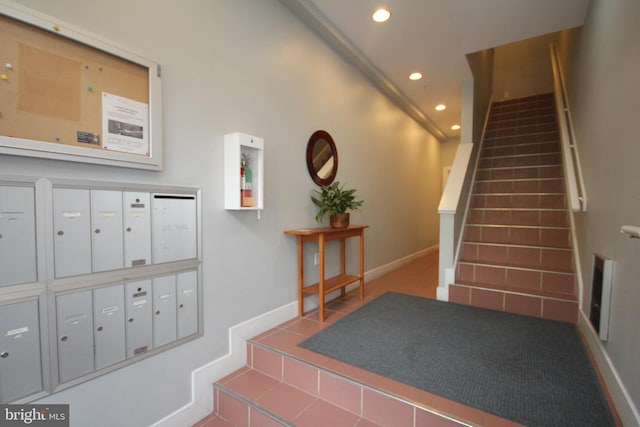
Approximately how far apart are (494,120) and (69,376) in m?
6.61

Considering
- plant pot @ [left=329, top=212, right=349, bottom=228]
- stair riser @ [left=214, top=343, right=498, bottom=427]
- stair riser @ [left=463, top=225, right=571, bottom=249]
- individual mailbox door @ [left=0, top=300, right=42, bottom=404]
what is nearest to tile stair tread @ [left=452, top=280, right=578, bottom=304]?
stair riser @ [left=463, top=225, right=571, bottom=249]

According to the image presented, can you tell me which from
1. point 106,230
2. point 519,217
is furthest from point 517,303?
point 106,230

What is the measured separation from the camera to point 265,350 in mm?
1940

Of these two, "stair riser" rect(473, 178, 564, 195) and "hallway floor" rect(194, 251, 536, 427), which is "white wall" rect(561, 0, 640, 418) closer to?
"hallway floor" rect(194, 251, 536, 427)

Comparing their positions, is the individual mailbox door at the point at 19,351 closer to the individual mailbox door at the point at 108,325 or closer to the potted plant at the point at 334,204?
the individual mailbox door at the point at 108,325

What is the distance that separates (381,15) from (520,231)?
2.76m

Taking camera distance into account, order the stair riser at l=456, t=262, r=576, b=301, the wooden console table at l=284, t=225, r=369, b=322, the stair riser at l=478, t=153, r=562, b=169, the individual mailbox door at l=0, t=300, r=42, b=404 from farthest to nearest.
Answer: the stair riser at l=478, t=153, r=562, b=169, the stair riser at l=456, t=262, r=576, b=301, the wooden console table at l=284, t=225, r=369, b=322, the individual mailbox door at l=0, t=300, r=42, b=404

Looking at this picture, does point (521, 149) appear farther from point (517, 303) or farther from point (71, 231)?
point (71, 231)

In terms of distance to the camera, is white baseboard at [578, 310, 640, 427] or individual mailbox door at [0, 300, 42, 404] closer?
individual mailbox door at [0, 300, 42, 404]

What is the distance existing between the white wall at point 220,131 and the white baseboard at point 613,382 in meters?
2.03

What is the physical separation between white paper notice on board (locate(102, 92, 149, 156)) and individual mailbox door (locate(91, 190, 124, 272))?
0.23m

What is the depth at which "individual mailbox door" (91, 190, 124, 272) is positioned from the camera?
1334 millimetres

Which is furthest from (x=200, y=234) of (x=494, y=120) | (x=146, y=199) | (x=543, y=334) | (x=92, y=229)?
(x=494, y=120)

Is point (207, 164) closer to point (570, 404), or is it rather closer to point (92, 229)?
point (92, 229)
